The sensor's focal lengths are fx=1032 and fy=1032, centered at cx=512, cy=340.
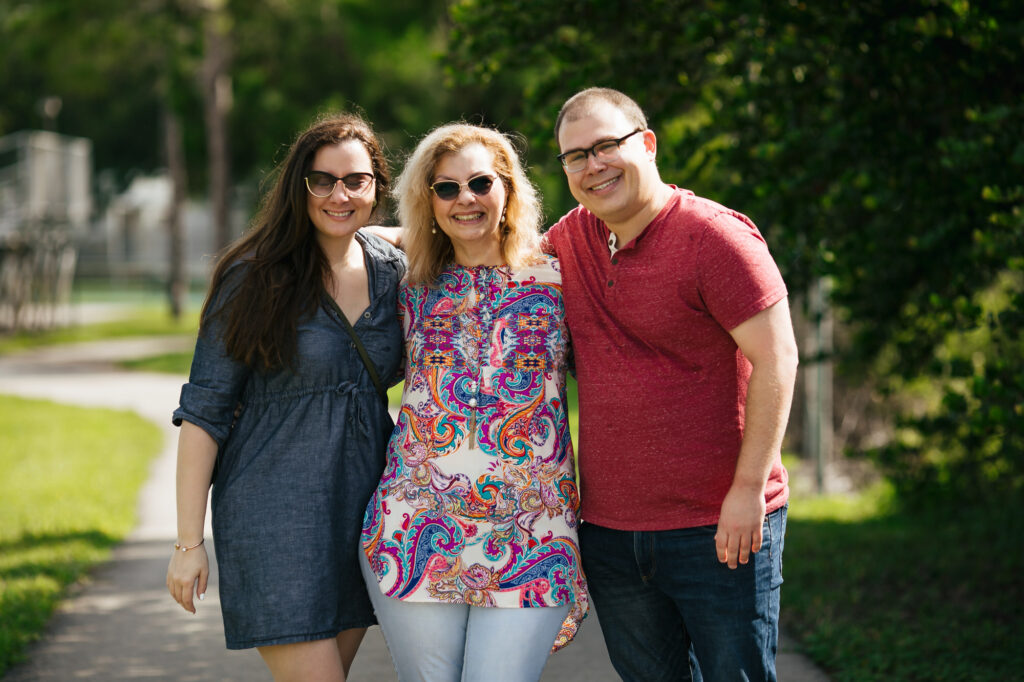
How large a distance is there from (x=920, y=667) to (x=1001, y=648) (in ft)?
1.72

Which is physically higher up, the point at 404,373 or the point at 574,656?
the point at 404,373

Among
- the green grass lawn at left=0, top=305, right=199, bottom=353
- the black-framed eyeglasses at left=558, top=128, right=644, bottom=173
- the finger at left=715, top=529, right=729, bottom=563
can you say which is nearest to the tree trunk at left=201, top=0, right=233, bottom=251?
the green grass lawn at left=0, top=305, right=199, bottom=353

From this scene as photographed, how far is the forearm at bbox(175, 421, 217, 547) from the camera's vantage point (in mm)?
2904

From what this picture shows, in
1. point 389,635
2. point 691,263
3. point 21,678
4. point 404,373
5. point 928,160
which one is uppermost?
point 928,160

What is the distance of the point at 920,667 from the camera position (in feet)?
14.1

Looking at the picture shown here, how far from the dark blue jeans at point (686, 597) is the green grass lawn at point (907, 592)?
1.70 meters

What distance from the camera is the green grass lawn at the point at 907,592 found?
14.5 ft

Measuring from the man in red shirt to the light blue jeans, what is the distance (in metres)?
0.29

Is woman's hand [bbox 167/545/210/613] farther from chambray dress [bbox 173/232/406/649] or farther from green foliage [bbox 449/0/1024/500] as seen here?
green foliage [bbox 449/0/1024/500]

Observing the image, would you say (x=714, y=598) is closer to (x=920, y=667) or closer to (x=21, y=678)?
(x=920, y=667)

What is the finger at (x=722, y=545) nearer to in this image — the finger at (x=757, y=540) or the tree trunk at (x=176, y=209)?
the finger at (x=757, y=540)

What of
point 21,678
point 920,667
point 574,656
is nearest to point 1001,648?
point 920,667

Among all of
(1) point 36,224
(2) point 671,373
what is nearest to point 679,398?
(2) point 671,373

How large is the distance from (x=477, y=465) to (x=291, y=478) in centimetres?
55
